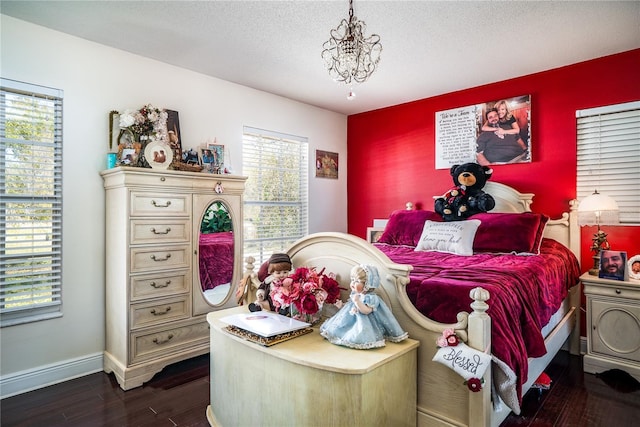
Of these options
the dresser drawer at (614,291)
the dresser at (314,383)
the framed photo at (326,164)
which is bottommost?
the dresser at (314,383)

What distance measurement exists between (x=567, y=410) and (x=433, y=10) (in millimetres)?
2605

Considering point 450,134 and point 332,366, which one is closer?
point 332,366

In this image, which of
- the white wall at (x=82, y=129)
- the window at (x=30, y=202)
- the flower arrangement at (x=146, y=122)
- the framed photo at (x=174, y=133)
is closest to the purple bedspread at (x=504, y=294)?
the framed photo at (x=174, y=133)

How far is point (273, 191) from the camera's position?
13.2ft

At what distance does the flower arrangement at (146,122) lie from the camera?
2.71 meters

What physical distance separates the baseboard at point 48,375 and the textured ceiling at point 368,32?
7.85 ft

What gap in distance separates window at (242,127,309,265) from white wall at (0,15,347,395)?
2.15 ft

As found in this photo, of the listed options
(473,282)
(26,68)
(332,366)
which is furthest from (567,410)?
(26,68)

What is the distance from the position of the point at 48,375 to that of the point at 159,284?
94 centimetres

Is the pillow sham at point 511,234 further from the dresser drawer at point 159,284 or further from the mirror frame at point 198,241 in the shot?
the dresser drawer at point 159,284

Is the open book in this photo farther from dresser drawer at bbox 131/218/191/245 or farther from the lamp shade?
the lamp shade

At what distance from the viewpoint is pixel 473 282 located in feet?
6.06

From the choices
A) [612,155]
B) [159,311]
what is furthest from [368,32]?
[159,311]

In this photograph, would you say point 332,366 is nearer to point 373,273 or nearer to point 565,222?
point 373,273
